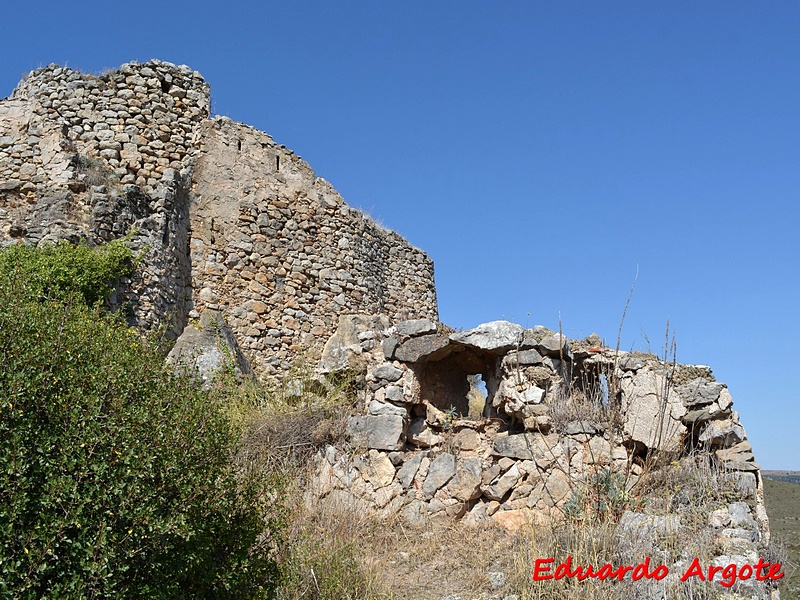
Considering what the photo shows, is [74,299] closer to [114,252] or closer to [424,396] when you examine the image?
[114,252]

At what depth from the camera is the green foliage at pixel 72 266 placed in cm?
980

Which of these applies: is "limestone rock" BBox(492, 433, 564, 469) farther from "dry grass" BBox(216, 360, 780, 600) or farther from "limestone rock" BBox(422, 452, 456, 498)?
"dry grass" BBox(216, 360, 780, 600)

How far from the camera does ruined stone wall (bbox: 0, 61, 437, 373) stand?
11.5 m

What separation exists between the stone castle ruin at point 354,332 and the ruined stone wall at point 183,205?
0.10 feet

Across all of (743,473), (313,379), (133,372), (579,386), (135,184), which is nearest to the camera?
(133,372)

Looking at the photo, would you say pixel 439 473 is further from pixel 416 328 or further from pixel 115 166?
pixel 115 166

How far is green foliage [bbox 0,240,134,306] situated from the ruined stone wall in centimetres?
35

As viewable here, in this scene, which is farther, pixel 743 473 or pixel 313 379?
pixel 313 379

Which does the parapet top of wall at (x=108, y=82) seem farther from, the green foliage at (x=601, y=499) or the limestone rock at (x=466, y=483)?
the green foliage at (x=601, y=499)

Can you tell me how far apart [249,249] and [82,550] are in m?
9.31

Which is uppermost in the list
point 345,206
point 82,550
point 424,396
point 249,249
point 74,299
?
point 345,206

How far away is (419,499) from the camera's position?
8.84 metres

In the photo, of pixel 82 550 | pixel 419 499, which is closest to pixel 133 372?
pixel 82 550

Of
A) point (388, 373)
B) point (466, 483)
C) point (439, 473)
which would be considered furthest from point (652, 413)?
point (388, 373)
